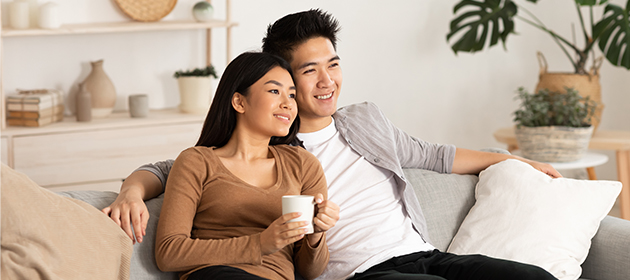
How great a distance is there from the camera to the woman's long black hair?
1668mm

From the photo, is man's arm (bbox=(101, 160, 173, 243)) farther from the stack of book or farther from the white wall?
the white wall

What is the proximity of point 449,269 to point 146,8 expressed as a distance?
2304mm

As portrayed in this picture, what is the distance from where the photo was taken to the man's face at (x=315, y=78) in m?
1.86

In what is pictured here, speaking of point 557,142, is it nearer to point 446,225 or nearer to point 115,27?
point 446,225

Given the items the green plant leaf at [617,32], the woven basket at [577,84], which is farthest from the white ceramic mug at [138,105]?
the green plant leaf at [617,32]

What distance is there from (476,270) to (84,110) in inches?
86.8

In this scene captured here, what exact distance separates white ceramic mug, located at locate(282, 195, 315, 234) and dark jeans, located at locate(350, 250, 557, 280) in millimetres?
333

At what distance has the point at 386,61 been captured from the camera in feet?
13.4

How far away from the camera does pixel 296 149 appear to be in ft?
5.74

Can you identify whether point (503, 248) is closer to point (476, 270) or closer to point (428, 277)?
point (476, 270)

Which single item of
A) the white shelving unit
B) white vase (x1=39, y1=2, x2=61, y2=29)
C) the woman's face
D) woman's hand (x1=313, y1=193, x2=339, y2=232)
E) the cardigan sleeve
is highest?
white vase (x1=39, y1=2, x2=61, y2=29)

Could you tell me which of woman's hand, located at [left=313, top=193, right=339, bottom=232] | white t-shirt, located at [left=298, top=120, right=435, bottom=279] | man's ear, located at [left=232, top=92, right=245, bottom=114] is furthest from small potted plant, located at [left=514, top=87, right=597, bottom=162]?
woman's hand, located at [left=313, top=193, right=339, bottom=232]

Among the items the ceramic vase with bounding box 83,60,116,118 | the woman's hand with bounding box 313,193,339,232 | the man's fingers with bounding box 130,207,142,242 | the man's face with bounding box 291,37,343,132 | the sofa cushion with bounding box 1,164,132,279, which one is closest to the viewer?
the sofa cushion with bounding box 1,164,132,279

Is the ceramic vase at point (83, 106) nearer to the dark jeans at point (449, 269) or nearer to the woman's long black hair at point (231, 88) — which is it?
the woman's long black hair at point (231, 88)
